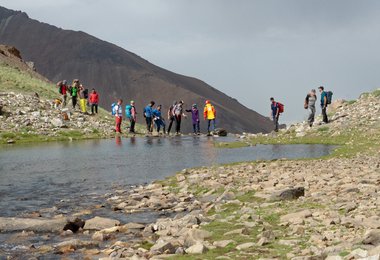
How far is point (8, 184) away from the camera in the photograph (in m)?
21.2

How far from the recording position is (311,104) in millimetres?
42781

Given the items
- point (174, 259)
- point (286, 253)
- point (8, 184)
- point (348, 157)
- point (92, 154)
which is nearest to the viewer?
point (286, 253)

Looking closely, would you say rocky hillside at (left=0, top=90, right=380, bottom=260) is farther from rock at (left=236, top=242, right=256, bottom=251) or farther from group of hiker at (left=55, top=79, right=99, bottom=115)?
group of hiker at (left=55, top=79, right=99, bottom=115)

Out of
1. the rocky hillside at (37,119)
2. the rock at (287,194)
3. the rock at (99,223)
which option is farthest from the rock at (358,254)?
the rocky hillside at (37,119)

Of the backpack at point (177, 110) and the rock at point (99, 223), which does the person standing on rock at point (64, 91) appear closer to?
the backpack at point (177, 110)

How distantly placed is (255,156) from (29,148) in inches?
687

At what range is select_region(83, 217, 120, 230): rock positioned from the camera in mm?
13258

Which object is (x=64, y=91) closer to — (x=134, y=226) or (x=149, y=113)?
(x=149, y=113)

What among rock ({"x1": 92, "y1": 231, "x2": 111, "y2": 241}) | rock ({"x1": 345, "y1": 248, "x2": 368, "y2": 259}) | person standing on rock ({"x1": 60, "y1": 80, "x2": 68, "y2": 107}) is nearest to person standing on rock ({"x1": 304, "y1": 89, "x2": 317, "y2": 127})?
person standing on rock ({"x1": 60, "y1": 80, "x2": 68, "y2": 107})

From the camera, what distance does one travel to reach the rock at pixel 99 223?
13.3 metres

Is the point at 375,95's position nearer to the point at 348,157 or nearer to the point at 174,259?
the point at 348,157

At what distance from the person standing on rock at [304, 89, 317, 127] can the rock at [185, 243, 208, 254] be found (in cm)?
3443

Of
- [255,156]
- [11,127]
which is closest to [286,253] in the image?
[255,156]

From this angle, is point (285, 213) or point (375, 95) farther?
point (375, 95)
